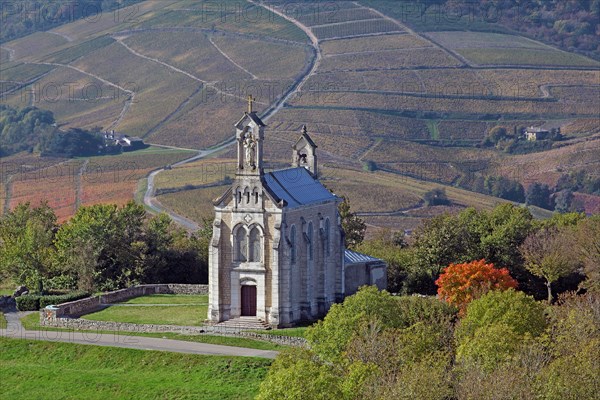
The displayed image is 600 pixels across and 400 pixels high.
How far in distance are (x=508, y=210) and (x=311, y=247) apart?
62.6 feet

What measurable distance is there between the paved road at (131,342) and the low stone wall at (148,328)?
0.83 meters

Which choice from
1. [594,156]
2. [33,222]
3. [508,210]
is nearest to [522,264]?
[508,210]

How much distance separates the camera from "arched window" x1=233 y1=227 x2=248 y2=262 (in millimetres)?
86375

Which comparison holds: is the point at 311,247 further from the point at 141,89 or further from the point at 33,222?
the point at 141,89

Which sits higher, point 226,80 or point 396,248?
point 226,80

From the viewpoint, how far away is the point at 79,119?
196 meters

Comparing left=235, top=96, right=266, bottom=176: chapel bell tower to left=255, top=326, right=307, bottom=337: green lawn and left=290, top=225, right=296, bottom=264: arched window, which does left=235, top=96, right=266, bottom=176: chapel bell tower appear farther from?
left=255, top=326, right=307, bottom=337: green lawn

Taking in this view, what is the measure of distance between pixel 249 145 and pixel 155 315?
1148 centimetres

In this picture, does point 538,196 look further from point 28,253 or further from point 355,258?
point 28,253

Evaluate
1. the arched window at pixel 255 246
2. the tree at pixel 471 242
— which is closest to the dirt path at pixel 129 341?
the arched window at pixel 255 246

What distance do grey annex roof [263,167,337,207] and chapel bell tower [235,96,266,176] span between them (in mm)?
1087

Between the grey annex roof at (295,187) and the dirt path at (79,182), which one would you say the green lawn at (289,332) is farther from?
the dirt path at (79,182)

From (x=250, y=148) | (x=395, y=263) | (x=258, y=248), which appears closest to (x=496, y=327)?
(x=258, y=248)

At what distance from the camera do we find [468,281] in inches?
3462
